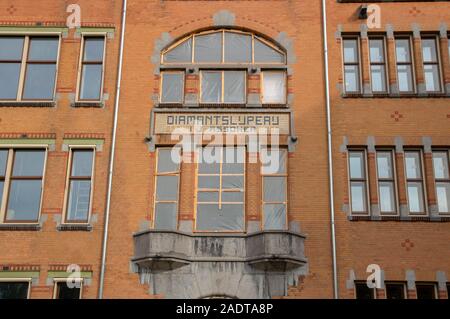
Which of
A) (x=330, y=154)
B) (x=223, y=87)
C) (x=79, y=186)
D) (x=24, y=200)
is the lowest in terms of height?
(x=24, y=200)

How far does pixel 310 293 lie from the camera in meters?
17.3

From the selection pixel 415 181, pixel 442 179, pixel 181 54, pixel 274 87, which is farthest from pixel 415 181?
pixel 181 54

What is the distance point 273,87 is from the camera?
19625mm

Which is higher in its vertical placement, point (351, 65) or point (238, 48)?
point (238, 48)

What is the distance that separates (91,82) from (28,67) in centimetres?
210

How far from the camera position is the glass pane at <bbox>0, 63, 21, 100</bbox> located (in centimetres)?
1969

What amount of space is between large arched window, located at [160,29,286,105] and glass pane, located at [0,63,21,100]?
4.65m

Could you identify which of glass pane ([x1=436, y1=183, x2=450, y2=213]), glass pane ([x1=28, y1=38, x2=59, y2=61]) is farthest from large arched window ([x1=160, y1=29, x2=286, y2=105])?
glass pane ([x1=436, y1=183, x2=450, y2=213])

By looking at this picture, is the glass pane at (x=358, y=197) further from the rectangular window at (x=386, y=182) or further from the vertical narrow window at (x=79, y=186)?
the vertical narrow window at (x=79, y=186)

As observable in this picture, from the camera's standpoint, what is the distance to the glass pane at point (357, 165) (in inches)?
733

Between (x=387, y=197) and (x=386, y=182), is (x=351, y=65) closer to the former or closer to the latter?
(x=386, y=182)

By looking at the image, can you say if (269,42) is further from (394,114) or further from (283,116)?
(394,114)

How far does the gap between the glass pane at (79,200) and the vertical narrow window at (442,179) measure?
406 inches

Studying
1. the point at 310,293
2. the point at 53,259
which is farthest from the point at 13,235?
the point at 310,293
